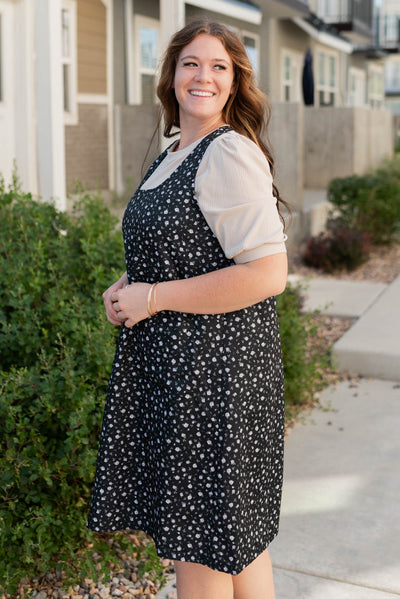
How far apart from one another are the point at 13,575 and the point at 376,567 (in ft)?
4.42

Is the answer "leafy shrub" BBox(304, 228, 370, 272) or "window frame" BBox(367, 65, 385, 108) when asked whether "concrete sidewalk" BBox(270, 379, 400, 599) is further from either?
"window frame" BBox(367, 65, 385, 108)

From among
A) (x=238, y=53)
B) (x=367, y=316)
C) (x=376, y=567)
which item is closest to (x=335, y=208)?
(x=367, y=316)

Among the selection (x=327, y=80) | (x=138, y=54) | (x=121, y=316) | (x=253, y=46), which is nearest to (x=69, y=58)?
(x=138, y=54)

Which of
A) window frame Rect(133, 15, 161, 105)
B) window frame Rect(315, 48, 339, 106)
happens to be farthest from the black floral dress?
window frame Rect(315, 48, 339, 106)

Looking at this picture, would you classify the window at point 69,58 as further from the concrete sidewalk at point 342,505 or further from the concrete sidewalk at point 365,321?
the concrete sidewalk at point 342,505

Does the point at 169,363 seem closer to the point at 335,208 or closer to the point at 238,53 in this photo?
the point at 238,53

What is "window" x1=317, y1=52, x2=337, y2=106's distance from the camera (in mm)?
21391

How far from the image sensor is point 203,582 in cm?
198

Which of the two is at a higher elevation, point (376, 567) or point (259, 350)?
point (259, 350)

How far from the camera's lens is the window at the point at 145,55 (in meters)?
11.7

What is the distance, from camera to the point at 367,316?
21.2ft

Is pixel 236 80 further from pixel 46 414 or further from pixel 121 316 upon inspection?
pixel 46 414

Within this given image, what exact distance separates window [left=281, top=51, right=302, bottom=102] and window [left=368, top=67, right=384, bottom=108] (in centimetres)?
1045

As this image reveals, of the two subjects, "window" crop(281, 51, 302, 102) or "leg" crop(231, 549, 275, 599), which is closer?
"leg" crop(231, 549, 275, 599)
